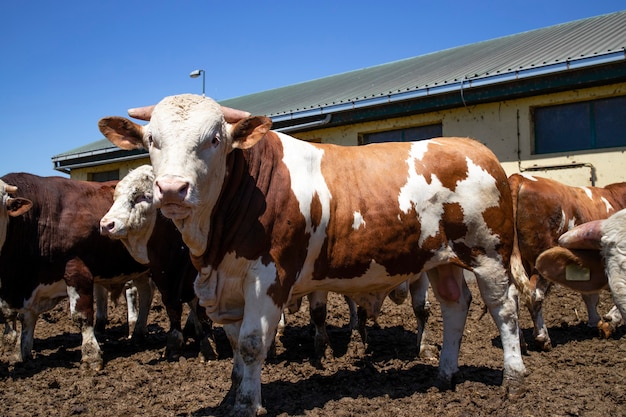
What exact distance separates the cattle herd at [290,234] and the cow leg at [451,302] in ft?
0.04

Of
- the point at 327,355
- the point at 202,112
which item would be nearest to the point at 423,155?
the point at 202,112

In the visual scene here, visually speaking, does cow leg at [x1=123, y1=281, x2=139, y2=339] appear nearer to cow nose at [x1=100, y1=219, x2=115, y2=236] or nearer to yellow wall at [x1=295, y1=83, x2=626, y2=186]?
cow nose at [x1=100, y1=219, x2=115, y2=236]

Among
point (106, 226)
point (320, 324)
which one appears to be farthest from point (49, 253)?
point (320, 324)

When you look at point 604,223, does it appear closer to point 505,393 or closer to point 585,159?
point 505,393

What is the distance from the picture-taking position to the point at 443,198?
5195mm

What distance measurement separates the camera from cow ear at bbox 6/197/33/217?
6.68 metres

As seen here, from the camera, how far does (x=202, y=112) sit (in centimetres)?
431

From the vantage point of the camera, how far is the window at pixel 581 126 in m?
9.99

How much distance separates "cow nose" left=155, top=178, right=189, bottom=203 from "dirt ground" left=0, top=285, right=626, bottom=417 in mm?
1883

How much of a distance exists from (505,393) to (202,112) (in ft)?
11.1

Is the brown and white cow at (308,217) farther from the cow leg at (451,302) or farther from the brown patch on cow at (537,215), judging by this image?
the brown patch on cow at (537,215)

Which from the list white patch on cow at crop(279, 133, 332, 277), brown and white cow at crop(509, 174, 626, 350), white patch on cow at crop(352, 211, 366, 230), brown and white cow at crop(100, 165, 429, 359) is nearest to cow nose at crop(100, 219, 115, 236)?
brown and white cow at crop(100, 165, 429, 359)

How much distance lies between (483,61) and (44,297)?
10230 millimetres

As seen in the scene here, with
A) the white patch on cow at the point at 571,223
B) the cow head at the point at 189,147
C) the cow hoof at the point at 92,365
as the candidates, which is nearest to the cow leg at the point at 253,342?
the cow head at the point at 189,147
